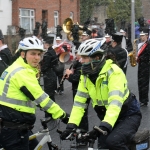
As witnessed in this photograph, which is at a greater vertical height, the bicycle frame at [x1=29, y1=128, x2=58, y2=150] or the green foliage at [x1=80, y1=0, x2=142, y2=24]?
the green foliage at [x1=80, y1=0, x2=142, y2=24]

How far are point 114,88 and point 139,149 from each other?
2.43 ft

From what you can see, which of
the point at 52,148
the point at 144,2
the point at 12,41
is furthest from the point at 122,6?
the point at 52,148

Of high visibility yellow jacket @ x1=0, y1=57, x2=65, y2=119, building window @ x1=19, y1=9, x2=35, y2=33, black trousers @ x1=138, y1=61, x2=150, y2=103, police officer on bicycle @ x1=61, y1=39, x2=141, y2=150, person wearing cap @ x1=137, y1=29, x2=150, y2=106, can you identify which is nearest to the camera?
police officer on bicycle @ x1=61, y1=39, x2=141, y2=150

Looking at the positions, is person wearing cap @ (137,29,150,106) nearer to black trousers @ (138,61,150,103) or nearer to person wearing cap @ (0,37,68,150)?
black trousers @ (138,61,150,103)

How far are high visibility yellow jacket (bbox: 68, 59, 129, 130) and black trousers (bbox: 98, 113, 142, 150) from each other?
0.23 m

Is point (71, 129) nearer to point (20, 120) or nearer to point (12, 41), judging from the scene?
point (20, 120)

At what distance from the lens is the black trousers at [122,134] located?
4.45m

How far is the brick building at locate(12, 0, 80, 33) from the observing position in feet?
98.5

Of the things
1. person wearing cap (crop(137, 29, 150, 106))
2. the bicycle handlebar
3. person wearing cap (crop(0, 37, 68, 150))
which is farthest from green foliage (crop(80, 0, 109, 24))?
the bicycle handlebar

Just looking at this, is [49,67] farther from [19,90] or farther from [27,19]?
[27,19]

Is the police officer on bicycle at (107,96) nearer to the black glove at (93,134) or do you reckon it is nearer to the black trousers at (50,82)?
the black glove at (93,134)

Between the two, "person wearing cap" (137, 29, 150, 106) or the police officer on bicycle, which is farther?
"person wearing cap" (137, 29, 150, 106)

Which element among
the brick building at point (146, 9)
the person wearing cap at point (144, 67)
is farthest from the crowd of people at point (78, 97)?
the brick building at point (146, 9)

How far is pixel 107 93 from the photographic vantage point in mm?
4652
